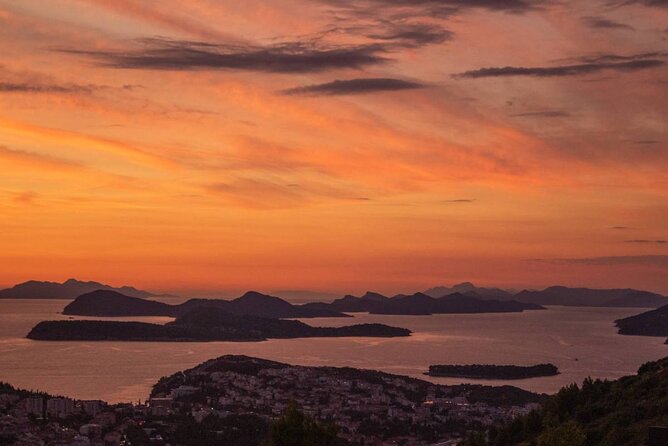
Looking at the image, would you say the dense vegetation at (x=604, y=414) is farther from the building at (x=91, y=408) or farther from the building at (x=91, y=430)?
the building at (x=91, y=408)

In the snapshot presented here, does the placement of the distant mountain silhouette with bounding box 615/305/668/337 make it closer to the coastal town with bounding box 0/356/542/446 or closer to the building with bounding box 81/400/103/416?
the coastal town with bounding box 0/356/542/446

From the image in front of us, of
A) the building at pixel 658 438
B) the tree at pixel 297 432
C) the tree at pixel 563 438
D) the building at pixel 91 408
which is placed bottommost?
the building at pixel 91 408

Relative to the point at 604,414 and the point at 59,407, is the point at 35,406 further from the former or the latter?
the point at 604,414

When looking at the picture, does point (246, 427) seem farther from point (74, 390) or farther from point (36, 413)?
point (74, 390)

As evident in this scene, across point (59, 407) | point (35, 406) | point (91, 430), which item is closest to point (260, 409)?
point (59, 407)

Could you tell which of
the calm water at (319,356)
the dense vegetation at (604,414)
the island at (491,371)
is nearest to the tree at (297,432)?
the dense vegetation at (604,414)
